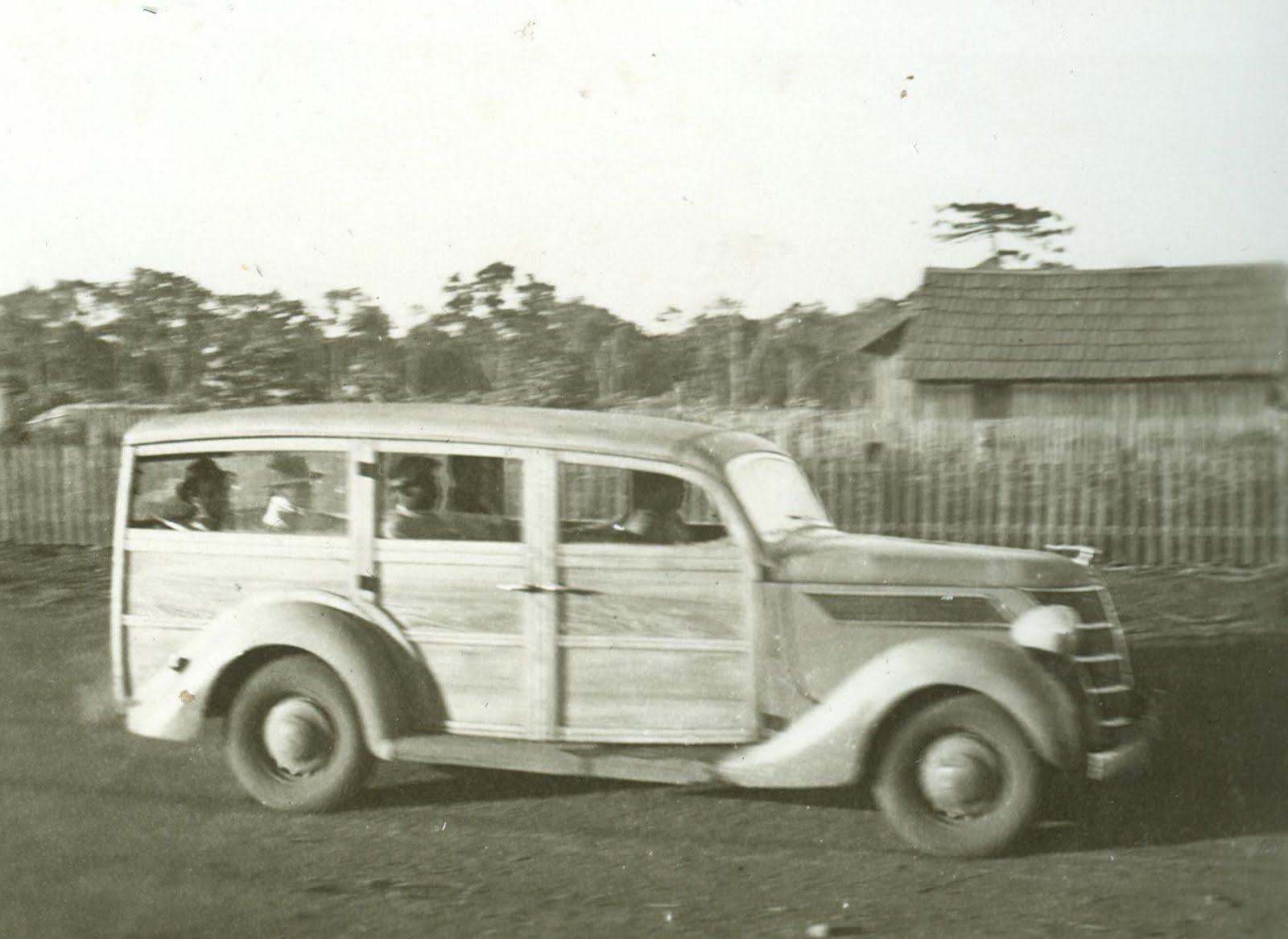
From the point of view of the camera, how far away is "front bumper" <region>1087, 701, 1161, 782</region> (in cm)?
400

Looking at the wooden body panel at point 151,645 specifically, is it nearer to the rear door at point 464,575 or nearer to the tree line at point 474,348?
the rear door at point 464,575

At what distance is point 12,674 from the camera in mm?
6211

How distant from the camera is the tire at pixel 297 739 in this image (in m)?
4.51

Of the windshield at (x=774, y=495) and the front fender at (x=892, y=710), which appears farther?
the windshield at (x=774, y=495)

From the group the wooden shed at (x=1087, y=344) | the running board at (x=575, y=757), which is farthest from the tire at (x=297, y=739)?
the wooden shed at (x=1087, y=344)

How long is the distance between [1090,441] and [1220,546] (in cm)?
108

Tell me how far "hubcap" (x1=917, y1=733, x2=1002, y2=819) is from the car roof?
1.31 m

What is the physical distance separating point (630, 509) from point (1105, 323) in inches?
95.8

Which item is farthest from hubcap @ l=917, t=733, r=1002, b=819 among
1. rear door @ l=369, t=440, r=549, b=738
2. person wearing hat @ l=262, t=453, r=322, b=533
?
person wearing hat @ l=262, t=453, r=322, b=533

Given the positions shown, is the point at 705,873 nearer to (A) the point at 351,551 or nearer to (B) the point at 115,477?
(A) the point at 351,551

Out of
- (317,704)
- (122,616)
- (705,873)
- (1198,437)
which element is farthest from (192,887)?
(1198,437)

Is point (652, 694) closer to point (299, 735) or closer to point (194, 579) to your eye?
point (299, 735)

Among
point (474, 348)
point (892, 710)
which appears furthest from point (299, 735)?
point (892, 710)

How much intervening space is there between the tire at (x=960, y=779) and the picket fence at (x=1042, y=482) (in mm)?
1366
